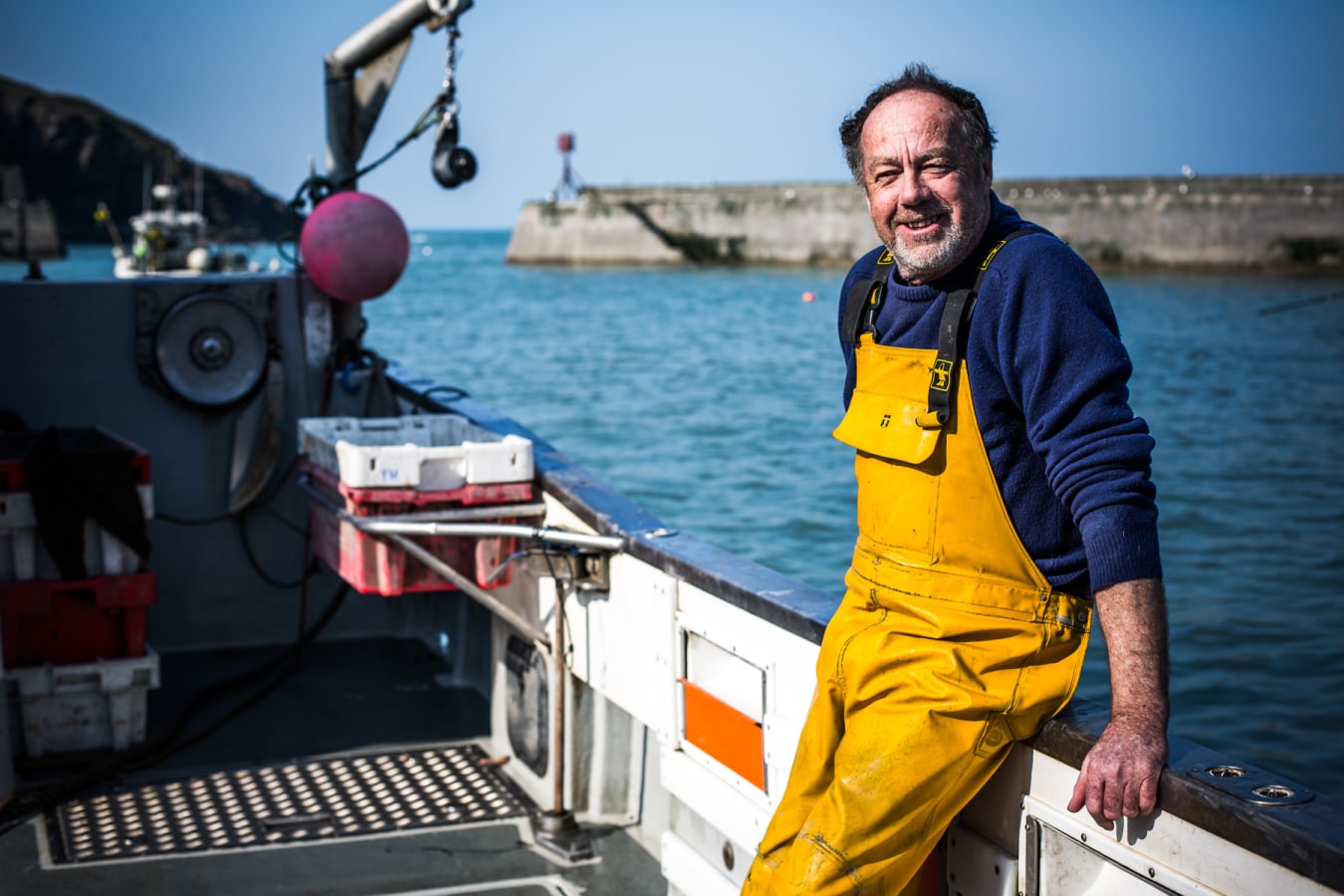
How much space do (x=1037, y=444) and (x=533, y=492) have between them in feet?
9.68

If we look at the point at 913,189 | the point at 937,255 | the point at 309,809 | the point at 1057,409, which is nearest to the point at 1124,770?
the point at 1057,409

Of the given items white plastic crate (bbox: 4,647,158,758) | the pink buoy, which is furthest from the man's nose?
the pink buoy

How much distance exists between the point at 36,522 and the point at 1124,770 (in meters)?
4.06

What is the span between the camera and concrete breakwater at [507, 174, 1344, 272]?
168 ft

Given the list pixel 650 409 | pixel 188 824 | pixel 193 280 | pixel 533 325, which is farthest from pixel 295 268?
pixel 533 325

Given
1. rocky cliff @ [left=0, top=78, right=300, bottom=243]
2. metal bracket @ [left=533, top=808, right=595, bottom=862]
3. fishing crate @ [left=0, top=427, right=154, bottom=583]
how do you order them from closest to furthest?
metal bracket @ [left=533, top=808, right=595, bottom=862]
fishing crate @ [left=0, top=427, right=154, bottom=583]
rocky cliff @ [left=0, top=78, right=300, bottom=243]

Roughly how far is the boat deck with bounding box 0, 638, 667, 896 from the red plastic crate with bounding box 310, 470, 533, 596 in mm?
736

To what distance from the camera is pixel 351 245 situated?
6348 mm

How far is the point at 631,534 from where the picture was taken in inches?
162

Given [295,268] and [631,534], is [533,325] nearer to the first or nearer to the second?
[295,268]

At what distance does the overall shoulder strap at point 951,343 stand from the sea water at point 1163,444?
A: 658 cm

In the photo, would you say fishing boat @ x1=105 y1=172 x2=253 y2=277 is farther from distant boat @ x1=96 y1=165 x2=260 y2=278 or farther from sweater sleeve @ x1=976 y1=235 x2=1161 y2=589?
sweater sleeve @ x1=976 y1=235 x2=1161 y2=589

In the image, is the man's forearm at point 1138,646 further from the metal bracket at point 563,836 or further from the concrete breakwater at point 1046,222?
the concrete breakwater at point 1046,222

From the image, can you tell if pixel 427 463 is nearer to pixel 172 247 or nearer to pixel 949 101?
pixel 949 101
